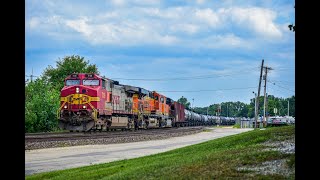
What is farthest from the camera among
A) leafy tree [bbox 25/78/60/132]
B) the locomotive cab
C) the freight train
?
leafy tree [bbox 25/78/60/132]

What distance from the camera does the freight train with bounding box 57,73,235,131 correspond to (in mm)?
35656

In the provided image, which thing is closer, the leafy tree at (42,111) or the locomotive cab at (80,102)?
the locomotive cab at (80,102)

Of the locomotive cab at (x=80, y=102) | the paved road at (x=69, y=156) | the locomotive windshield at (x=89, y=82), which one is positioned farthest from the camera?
the locomotive windshield at (x=89, y=82)

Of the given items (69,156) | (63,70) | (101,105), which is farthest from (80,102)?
(63,70)

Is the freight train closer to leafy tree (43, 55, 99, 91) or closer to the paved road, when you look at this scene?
the paved road

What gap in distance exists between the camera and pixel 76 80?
120 ft

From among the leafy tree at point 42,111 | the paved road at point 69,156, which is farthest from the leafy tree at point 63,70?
the paved road at point 69,156

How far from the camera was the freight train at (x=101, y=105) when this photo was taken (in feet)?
117

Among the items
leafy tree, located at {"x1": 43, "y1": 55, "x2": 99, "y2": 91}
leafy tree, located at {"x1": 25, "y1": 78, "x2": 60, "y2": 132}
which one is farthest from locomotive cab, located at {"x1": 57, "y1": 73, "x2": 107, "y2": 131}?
leafy tree, located at {"x1": 43, "y1": 55, "x2": 99, "y2": 91}

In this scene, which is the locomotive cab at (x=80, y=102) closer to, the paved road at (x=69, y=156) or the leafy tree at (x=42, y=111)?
the paved road at (x=69, y=156)

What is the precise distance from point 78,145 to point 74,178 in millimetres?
13988

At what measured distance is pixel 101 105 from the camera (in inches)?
1435

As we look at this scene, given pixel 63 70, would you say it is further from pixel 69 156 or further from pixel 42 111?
pixel 69 156
